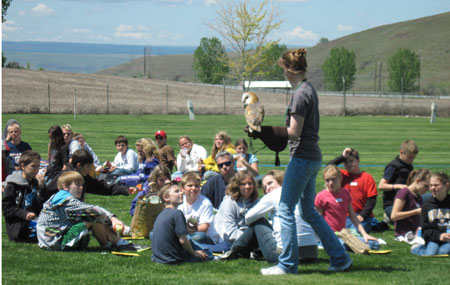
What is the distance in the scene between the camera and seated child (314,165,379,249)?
7.55 meters

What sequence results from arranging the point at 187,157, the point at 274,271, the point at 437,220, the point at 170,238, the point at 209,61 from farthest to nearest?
the point at 209,61, the point at 187,157, the point at 437,220, the point at 170,238, the point at 274,271

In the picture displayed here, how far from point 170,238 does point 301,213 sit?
1.37 metres

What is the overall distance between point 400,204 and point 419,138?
18.0 meters

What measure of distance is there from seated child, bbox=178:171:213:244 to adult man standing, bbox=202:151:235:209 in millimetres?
1055

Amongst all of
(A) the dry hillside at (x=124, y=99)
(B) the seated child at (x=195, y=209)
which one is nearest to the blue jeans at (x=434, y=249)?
(B) the seated child at (x=195, y=209)

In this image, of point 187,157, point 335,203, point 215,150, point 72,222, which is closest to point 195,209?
point 72,222

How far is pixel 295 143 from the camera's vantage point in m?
5.74

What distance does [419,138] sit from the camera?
2542cm

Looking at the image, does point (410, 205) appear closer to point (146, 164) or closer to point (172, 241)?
point (172, 241)

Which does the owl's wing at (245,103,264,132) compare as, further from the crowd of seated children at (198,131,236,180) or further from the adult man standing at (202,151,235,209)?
the crowd of seated children at (198,131,236,180)

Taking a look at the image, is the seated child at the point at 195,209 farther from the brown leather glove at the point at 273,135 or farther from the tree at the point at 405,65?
the tree at the point at 405,65

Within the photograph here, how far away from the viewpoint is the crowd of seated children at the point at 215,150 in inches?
440

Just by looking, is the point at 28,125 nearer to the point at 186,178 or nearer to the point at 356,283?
the point at 186,178

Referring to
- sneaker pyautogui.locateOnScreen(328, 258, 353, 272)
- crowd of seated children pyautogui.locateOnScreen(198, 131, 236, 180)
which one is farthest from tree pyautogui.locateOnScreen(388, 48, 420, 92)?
sneaker pyautogui.locateOnScreen(328, 258, 353, 272)
